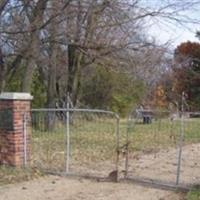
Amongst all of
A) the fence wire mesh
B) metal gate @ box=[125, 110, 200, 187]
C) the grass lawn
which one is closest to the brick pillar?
the grass lawn

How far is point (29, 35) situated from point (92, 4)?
2.20 m

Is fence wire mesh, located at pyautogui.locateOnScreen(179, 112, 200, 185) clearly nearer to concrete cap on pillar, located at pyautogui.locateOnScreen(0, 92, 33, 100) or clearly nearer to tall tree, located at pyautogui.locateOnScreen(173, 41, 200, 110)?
concrete cap on pillar, located at pyautogui.locateOnScreen(0, 92, 33, 100)

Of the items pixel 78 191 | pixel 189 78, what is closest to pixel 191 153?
pixel 78 191

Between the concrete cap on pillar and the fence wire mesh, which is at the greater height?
the concrete cap on pillar

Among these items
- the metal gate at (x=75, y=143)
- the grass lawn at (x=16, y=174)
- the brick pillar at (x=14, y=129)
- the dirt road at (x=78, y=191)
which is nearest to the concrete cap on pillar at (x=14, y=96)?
the brick pillar at (x=14, y=129)

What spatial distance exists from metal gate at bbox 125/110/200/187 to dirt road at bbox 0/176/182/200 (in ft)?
2.14

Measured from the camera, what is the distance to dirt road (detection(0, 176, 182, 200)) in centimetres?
883

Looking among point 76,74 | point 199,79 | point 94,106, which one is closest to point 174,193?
point 76,74

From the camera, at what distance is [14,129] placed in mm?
11055

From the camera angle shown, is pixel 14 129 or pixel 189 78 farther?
pixel 189 78

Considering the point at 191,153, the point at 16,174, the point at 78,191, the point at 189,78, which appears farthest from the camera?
the point at 189,78

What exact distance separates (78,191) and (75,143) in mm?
5861

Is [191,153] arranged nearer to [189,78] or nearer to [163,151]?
[163,151]

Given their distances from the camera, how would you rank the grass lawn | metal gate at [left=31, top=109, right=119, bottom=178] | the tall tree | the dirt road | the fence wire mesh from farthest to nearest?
1. the tall tree
2. metal gate at [left=31, top=109, right=119, bottom=178]
3. the fence wire mesh
4. the grass lawn
5. the dirt road
